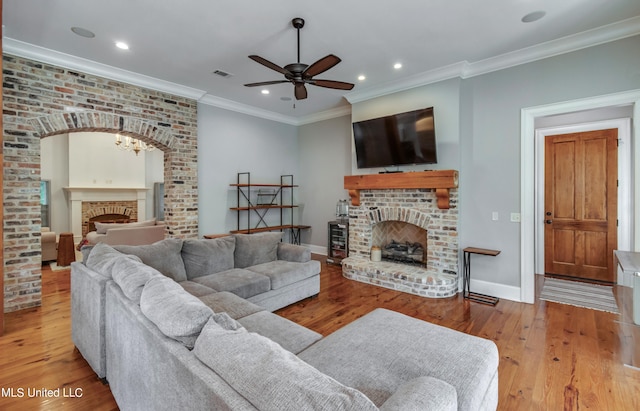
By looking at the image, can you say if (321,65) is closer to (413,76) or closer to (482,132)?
(413,76)

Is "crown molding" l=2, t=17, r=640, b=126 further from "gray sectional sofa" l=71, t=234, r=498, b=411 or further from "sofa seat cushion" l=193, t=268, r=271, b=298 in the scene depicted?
"sofa seat cushion" l=193, t=268, r=271, b=298

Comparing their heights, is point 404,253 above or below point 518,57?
below

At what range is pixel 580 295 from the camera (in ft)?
13.4

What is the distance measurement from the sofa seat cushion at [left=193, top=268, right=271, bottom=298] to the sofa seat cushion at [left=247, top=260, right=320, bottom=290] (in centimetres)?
10

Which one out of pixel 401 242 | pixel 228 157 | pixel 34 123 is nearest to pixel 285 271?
pixel 401 242

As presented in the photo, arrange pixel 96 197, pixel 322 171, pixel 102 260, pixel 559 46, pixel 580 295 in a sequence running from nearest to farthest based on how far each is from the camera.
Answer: pixel 102 260, pixel 559 46, pixel 580 295, pixel 322 171, pixel 96 197

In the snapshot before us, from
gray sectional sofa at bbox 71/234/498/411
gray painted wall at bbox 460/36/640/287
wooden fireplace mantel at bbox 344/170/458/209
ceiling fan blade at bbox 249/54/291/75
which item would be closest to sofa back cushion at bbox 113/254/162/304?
gray sectional sofa at bbox 71/234/498/411

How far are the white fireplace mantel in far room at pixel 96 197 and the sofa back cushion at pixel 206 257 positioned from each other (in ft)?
19.7

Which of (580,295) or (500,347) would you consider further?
(580,295)

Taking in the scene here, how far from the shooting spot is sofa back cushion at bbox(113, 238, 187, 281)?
309 centimetres

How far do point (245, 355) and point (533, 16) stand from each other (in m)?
3.88

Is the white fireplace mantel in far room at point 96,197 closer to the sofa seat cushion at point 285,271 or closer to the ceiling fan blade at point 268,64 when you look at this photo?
the sofa seat cushion at point 285,271

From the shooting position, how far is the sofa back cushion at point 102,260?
88.1 inches

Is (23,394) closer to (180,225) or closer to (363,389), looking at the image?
(363,389)
